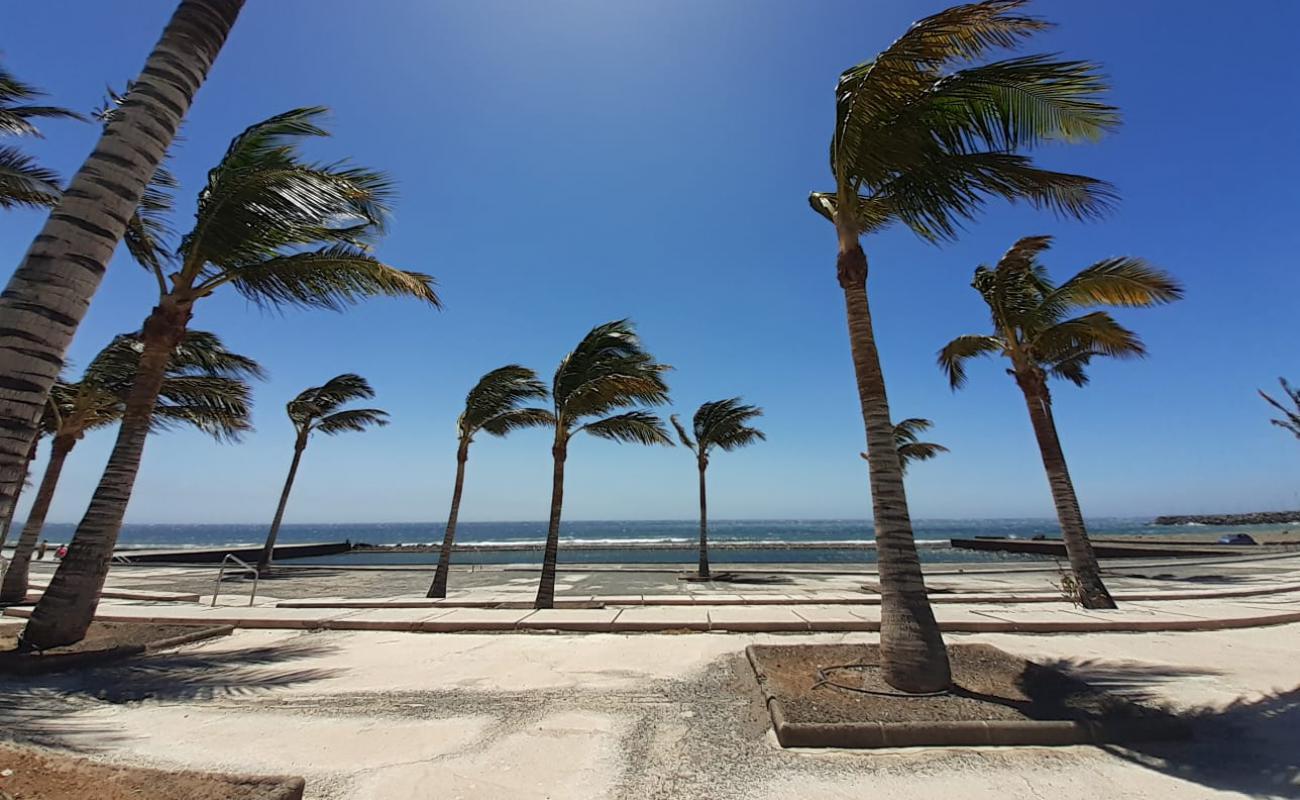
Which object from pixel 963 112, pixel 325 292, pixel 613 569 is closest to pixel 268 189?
pixel 325 292

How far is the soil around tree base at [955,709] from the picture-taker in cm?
371

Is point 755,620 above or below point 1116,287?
below

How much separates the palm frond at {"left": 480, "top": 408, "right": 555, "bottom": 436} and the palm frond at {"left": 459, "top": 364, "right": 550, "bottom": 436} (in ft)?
0.23

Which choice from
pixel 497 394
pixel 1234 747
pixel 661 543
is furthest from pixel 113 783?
pixel 661 543

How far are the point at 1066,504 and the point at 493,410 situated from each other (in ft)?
45.1

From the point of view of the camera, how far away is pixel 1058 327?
10141mm

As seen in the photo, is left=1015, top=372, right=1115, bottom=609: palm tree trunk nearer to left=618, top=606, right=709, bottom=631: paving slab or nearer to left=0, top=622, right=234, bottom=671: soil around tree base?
left=618, top=606, right=709, bottom=631: paving slab

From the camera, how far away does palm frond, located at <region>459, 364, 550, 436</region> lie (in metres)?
14.2

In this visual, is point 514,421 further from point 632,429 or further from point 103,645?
point 103,645

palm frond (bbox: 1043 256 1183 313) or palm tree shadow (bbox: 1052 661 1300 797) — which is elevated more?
palm frond (bbox: 1043 256 1183 313)

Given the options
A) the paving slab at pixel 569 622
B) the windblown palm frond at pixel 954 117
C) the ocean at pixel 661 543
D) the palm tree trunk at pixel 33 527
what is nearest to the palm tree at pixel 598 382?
the paving slab at pixel 569 622

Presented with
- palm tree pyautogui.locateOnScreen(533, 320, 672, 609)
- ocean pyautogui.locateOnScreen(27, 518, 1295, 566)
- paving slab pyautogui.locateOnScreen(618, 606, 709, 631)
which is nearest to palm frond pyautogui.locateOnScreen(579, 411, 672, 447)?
palm tree pyautogui.locateOnScreen(533, 320, 672, 609)

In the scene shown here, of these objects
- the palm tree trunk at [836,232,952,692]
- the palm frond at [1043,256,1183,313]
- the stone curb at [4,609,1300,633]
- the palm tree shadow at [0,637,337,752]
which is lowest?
the palm tree shadow at [0,637,337,752]

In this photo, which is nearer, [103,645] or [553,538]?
[103,645]
